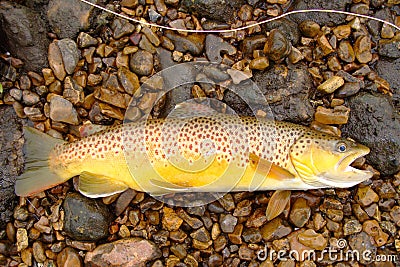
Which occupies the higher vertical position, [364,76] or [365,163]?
[364,76]

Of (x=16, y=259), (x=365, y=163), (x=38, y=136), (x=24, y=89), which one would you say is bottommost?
(x=16, y=259)

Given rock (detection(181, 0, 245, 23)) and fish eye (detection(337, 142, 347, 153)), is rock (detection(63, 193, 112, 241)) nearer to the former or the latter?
rock (detection(181, 0, 245, 23))

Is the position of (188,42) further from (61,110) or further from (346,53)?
(346,53)

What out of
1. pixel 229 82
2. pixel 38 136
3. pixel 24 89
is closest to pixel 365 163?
pixel 229 82

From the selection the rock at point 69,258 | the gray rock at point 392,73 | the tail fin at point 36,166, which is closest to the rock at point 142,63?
the tail fin at point 36,166

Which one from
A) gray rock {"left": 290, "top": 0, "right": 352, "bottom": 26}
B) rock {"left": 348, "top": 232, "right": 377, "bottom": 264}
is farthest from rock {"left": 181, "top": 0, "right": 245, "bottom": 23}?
rock {"left": 348, "top": 232, "right": 377, "bottom": 264}

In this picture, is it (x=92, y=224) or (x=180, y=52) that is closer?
(x=92, y=224)

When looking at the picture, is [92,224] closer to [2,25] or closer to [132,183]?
[132,183]
